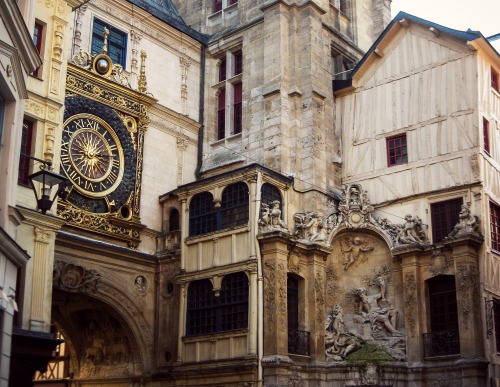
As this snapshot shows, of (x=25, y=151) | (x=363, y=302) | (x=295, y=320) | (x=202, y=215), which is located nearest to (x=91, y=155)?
(x=202, y=215)

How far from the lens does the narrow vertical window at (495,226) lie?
22.3 metres

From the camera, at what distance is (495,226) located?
73.9ft

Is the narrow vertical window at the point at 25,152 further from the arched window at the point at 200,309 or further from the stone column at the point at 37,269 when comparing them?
the arched window at the point at 200,309

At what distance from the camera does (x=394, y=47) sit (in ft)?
82.7

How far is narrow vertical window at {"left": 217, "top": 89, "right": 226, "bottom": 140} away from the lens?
27328 mm

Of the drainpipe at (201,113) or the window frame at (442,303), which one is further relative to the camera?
the drainpipe at (201,113)

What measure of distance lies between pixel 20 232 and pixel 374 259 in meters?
11.4

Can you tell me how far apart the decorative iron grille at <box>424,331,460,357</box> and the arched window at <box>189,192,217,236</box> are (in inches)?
288

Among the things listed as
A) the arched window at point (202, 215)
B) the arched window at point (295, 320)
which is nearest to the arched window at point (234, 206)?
the arched window at point (202, 215)

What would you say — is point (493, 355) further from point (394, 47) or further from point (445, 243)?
point (394, 47)

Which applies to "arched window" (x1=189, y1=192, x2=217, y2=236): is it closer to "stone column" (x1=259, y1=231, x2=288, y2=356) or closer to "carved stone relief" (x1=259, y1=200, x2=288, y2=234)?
"carved stone relief" (x1=259, y1=200, x2=288, y2=234)

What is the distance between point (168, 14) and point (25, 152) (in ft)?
40.2

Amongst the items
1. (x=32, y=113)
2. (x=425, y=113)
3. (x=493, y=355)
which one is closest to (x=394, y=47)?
(x=425, y=113)

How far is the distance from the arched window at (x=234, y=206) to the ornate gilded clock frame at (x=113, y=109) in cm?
300
